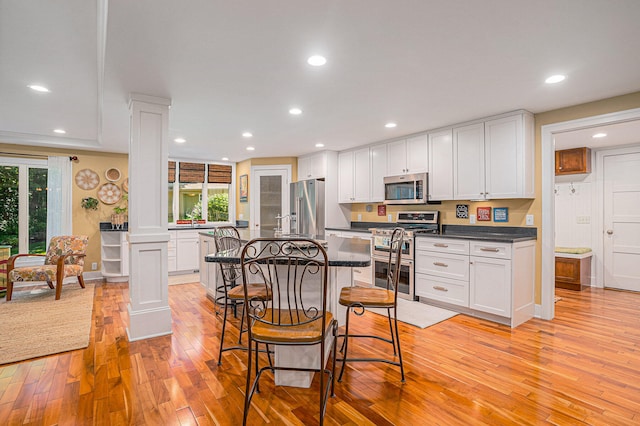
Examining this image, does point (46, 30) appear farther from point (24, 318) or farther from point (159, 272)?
point (24, 318)

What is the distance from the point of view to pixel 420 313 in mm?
3771

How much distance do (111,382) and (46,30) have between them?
2.43 m

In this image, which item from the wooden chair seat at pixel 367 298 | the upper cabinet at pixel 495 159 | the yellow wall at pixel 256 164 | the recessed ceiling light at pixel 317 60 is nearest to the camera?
the wooden chair seat at pixel 367 298

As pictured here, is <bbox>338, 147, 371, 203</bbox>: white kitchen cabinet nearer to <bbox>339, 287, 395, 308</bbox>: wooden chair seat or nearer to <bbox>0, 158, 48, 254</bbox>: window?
<bbox>339, 287, 395, 308</bbox>: wooden chair seat

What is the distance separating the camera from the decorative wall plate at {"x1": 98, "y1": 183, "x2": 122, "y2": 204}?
602 cm

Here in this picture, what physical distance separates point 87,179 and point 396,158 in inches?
213

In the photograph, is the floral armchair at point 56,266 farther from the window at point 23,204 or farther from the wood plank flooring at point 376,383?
the wood plank flooring at point 376,383

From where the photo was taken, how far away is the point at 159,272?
323 centimetres

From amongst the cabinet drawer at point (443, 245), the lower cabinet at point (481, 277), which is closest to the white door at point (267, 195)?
the cabinet drawer at point (443, 245)

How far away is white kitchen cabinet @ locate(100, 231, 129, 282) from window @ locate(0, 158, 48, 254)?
94 cm

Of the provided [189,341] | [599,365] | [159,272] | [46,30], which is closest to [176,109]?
[46,30]

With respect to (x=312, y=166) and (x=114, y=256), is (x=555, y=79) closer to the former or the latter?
(x=312, y=166)

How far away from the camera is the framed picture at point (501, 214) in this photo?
3998 mm

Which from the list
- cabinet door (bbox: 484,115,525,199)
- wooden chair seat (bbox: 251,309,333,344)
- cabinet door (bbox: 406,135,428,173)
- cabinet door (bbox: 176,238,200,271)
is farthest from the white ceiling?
cabinet door (bbox: 176,238,200,271)
